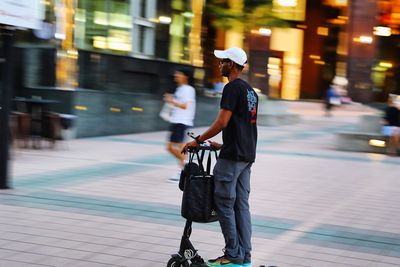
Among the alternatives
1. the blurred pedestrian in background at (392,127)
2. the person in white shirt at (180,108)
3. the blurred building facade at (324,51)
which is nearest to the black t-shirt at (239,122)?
the person in white shirt at (180,108)

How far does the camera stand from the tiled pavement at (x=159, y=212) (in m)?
6.23

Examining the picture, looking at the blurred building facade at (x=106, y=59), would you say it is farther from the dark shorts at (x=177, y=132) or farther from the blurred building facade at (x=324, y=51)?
the blurred building facade at (x=324, y=51)

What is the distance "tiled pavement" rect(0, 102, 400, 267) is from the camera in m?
6.23

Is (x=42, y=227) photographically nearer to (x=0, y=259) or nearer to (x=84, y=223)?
(x=84, y=223)

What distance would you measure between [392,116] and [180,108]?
8257 mm

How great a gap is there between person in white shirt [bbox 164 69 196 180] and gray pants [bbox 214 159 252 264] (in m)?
4.81

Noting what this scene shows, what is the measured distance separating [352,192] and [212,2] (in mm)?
18635

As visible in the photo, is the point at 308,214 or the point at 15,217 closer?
the point at 15,217

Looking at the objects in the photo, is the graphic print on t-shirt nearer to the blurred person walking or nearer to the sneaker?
the blurred person walking

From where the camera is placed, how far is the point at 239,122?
16.9 ft

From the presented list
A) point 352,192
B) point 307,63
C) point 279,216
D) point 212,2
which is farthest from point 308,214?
point 307,63

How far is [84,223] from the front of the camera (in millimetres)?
7223

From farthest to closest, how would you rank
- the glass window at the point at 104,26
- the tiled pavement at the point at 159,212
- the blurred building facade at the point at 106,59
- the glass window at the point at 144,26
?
the glass window at the point at 144,26 < the glass window at the point at 104,26 < the blurred building facade at the point at 106,59 < the tiled pavement at the point at 159,212

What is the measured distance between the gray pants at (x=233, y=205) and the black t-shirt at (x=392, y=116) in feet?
39.7
